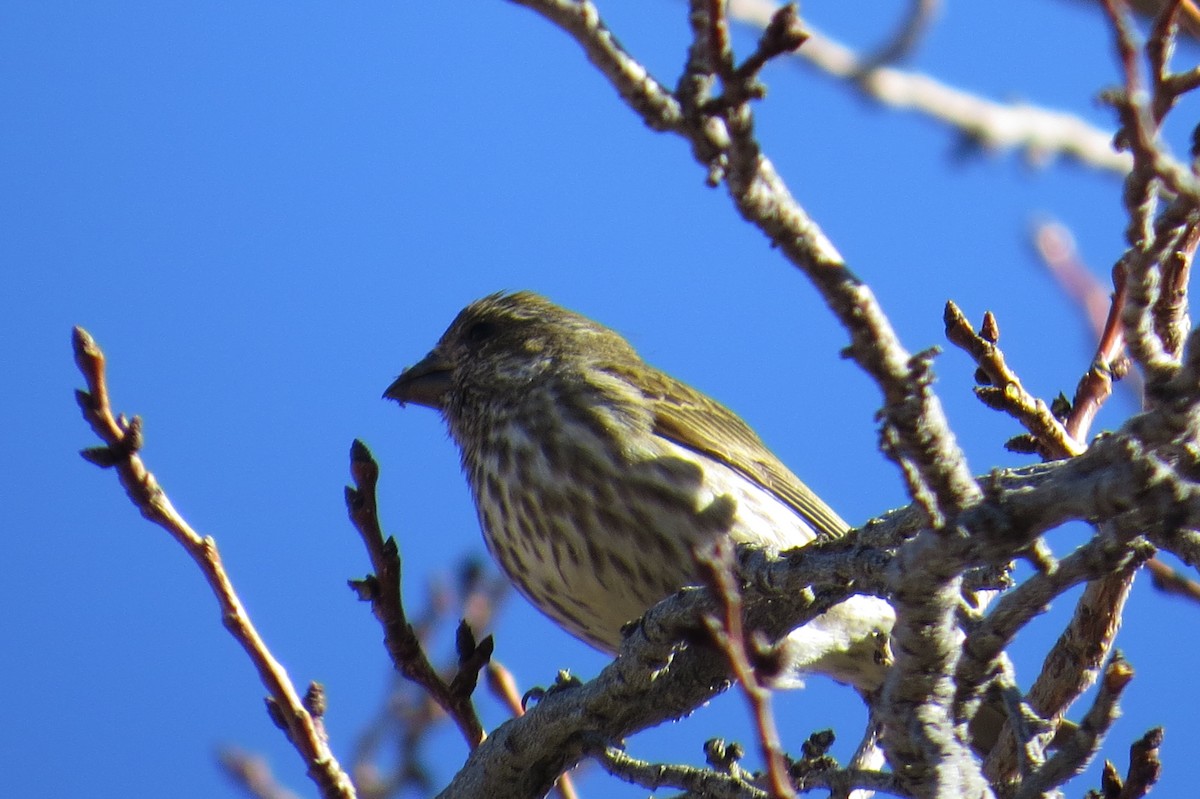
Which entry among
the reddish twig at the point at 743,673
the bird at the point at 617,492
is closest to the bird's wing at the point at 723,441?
the bird at the point at 617,492

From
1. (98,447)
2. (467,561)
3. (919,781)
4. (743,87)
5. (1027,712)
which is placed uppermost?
(467,561)

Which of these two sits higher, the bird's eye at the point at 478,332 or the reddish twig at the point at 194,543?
the bird's eye at the point at 478,332

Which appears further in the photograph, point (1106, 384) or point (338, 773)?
point (1106, 384)

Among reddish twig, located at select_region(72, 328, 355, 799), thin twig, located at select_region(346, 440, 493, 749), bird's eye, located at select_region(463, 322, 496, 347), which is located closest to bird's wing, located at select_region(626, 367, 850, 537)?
bird's eye, located at select_region(463, 322, 496, 347)

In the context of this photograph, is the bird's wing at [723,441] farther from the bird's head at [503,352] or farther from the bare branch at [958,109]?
→ the bare branch at [958,109]

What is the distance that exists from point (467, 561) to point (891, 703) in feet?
10.2

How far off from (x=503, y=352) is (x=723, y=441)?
1193 mm

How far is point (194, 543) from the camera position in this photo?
3.17 m

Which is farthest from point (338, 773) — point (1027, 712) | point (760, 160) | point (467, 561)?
point (467, 561)

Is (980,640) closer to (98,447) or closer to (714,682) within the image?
(714,682)

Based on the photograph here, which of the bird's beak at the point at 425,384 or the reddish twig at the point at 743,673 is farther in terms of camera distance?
the bird's beak at the point at 425,384

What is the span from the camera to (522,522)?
5.76 meters

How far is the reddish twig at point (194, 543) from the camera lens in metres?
3.01

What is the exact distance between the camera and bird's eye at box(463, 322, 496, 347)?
7188 millimetres
